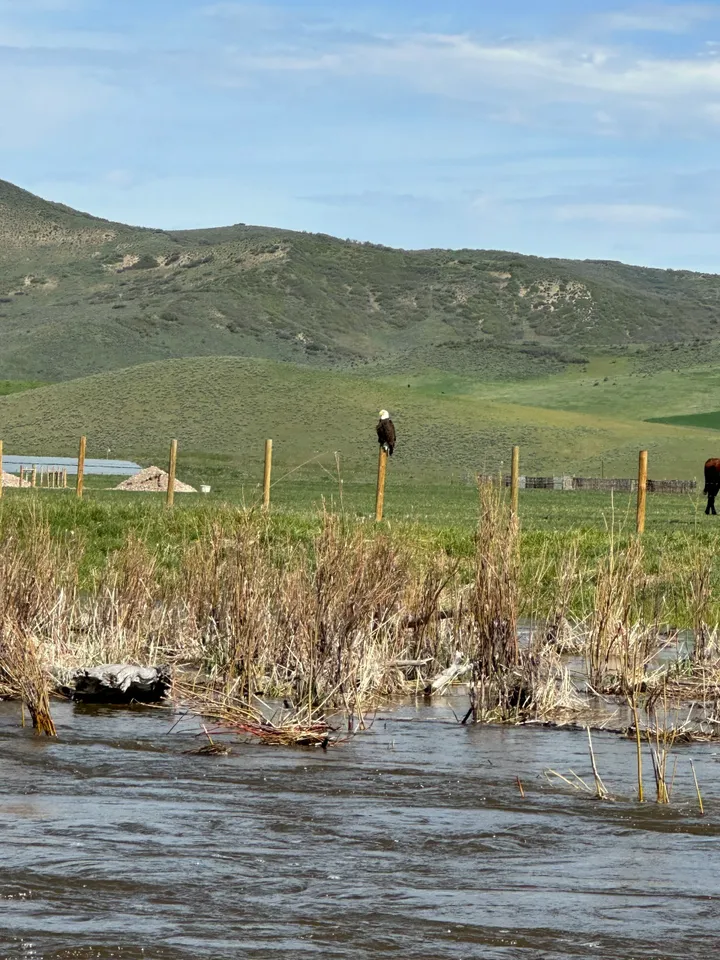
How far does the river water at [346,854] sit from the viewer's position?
6.40 metres

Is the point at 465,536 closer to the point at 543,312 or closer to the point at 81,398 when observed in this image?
the point at 81,398

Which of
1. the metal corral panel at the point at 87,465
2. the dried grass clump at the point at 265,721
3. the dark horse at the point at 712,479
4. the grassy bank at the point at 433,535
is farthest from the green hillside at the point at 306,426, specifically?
the dried grass clump at the point at 265,721

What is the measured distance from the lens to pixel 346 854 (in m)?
7.74

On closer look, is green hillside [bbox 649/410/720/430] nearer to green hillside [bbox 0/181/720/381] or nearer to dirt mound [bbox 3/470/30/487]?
green hillside [bbox 0/181/720/381]

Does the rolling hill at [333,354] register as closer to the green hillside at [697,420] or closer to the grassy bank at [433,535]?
the green hillside at [697,420]

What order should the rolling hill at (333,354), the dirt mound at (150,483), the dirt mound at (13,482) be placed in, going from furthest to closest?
the rolling hill at (333,354)
the dirt mound at (150,483)
the dirt mound at (13,482)

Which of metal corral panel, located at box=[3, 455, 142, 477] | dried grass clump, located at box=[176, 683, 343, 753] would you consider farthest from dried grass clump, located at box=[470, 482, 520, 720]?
metal corral panel, located at box=[3, 455, 142, 477]

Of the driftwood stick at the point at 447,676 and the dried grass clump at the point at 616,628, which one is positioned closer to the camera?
the dried grass clump at the point at 616,628

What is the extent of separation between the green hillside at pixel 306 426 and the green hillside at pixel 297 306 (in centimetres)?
3586

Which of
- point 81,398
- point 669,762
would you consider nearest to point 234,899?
→ point 669,762

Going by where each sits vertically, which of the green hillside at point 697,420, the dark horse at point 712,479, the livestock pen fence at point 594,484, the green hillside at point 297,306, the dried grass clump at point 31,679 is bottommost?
the dried grass clump at point 31,679

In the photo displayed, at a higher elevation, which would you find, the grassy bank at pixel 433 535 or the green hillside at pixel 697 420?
the green hillside at pixel 697 420

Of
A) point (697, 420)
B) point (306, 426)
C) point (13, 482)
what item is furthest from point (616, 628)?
point (697, 420)

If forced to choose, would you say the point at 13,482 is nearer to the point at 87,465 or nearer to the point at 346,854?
the point at 87,465
